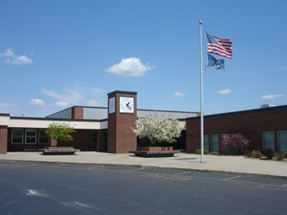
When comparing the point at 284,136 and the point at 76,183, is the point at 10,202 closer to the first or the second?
the point at 76,183

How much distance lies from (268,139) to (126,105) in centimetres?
1429

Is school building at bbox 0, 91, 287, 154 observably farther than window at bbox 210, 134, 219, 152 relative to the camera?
No

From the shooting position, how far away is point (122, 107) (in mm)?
35344

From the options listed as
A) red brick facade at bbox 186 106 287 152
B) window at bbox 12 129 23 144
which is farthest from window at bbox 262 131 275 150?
window at bbox 12 129 23 144

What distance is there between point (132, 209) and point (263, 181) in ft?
A: 24.7

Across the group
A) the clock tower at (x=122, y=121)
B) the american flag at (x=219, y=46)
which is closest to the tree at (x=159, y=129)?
the clock tower at (x=122, y=121)

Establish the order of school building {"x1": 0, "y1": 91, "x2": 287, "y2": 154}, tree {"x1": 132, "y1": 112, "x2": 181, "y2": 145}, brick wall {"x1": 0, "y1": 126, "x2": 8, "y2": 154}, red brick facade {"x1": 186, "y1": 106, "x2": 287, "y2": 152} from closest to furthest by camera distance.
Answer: red brick facade {"x1": 186, "y1": 106, "x2": 287, "y2": 152} → school building {"x1": 0, "y1": 91, "x2": 287, "y2": 154} → tree {"x1": 132, "y1": 112, "x2": 181, "y2": 145} → brick wall {"x1": 0, "y1": 126, "x2": 8, "y2": 154}

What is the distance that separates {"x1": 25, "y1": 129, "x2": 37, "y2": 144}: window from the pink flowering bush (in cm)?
2189

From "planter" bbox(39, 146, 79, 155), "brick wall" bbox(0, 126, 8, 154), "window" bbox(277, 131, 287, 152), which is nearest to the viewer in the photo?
"window" bbox(277, 131, 287, 152)

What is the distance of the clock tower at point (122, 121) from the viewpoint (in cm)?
3484

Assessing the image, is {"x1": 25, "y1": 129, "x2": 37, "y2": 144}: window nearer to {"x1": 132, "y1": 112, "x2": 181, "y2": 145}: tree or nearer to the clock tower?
the clock tower

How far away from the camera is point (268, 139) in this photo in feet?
89.2

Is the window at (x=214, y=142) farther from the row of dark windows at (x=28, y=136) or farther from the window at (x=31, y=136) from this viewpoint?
the window at (x=31, y=136)

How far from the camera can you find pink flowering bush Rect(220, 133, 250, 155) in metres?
28.0
